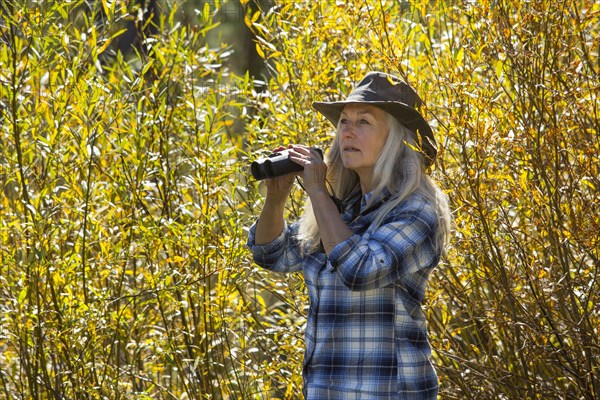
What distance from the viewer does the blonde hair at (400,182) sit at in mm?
2266

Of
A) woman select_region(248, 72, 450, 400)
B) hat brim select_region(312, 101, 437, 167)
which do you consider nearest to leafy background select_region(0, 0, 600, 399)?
hat brim select_region(312, 101, 437, 167)

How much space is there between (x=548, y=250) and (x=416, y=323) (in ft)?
2.25

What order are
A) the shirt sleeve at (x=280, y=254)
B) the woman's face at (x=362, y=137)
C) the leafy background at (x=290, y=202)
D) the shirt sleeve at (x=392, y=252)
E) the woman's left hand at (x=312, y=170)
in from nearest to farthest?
the shirt sleeve at (x=392, y=252), the woman's left hand at (x=312, y=170), the woman's face at (x=362, y=137), the shirt sleeve at (x=280, y=254), the leafy background at (x=290, y=202)

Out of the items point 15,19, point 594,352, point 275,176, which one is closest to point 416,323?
point 275,176

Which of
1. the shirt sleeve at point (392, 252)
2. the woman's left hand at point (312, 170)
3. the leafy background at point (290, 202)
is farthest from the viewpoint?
the leafy background at point (290, 202)

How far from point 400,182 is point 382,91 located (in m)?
0.24

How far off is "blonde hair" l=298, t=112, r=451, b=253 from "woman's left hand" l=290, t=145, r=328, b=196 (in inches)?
5.6

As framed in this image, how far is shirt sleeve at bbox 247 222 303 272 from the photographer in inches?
99.7

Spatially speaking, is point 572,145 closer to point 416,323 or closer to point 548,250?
point 548,250

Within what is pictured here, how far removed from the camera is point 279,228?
2.54 meters

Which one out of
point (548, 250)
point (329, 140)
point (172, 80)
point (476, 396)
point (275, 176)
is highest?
point (172, 80)

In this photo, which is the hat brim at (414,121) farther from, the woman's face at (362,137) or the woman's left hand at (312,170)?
the woman's left hand at (312,170)

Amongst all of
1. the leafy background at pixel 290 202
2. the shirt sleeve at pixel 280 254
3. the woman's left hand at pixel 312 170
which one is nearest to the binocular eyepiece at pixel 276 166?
the woman's left hand at pixel 312 170

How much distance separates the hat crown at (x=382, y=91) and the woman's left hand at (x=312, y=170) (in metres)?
0.19
